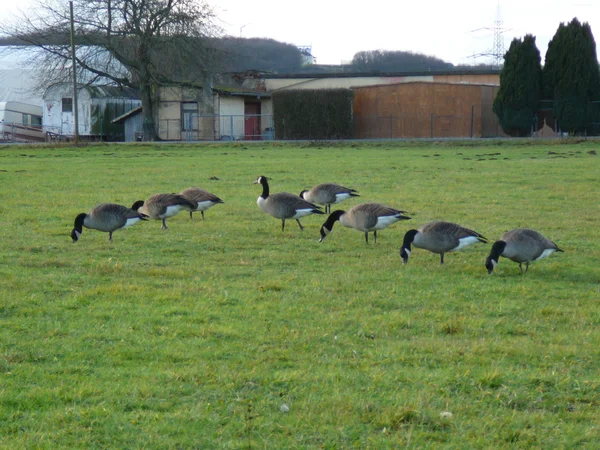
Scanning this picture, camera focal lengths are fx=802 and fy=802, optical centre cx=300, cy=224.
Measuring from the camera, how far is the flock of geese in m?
10.4

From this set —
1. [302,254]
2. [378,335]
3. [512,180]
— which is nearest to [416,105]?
[512,180]

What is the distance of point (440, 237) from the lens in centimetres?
1089

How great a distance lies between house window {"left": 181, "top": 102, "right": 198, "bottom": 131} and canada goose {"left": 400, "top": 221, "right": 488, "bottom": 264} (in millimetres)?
55080

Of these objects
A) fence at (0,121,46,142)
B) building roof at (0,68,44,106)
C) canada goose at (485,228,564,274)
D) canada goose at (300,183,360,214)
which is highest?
building roof at (0,68,44,106)

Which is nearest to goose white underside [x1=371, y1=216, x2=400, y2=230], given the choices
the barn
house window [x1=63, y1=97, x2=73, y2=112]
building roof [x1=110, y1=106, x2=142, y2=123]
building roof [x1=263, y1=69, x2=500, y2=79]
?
building roof [x1=110, y1=106, x2=142, y2=123]

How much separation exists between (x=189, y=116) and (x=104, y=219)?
53089 mm

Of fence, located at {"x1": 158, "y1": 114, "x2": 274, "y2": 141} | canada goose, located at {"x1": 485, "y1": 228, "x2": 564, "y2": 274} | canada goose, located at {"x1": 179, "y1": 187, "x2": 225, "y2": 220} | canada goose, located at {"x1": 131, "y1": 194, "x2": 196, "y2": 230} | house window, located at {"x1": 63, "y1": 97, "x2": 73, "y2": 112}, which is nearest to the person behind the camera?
canada goose, located at {"x1": 485, "y1": 228, "x2": 564, "y2": 274}

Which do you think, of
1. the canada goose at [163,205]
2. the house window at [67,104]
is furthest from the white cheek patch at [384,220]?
the house window at [67,104]

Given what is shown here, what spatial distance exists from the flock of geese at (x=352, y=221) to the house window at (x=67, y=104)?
57734 mm

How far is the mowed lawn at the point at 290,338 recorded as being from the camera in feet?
18.0

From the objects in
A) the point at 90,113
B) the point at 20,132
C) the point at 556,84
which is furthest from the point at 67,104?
the point at 556,84

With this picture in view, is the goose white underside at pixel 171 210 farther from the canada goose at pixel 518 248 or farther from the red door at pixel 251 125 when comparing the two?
the red door at pixel 251 125

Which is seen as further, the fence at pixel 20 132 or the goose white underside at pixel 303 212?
the fence at pixel 20 132

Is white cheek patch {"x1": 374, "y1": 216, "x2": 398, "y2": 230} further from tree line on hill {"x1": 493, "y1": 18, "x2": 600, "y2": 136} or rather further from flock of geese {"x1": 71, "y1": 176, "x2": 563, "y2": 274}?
tree line on hill {"x1": 493, "y1": 18, "x2": 600, "y2": 136}
